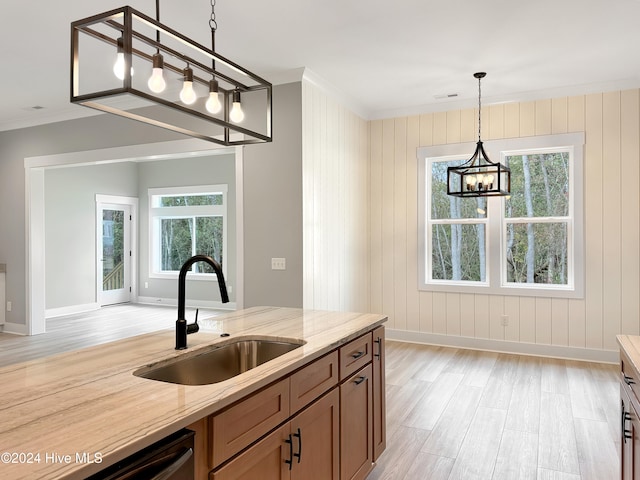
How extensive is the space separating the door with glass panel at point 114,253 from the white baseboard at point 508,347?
227 inches

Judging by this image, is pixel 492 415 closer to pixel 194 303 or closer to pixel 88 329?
pixel 88 329

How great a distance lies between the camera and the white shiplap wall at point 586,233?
472cm

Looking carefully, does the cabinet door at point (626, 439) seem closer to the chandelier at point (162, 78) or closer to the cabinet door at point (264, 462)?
the cabinet door at point (264, 462)

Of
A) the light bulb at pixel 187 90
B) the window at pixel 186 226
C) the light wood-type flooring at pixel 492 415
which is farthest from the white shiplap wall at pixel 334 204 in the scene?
the window at pixel 186 226

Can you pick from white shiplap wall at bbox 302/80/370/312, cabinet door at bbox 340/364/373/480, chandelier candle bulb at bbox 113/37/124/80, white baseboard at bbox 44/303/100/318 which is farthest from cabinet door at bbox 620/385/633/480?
white baseboard at bbox 44/303/100/318

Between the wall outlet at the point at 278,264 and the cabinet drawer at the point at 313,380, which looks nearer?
the cabinet drawer at the point at 313,380

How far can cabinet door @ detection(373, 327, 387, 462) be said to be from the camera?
248cm

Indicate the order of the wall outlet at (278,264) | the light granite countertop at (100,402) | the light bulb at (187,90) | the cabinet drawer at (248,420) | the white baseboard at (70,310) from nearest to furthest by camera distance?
the light granite countertop at (100,402), the cabinet drawer at (248,420), the light bulb at (187,90), the wall outlet at (278,264), the white baseboard at (70,310)

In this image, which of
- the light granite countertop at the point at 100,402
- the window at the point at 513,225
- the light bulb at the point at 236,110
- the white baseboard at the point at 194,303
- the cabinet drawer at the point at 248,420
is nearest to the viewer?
the light granite countertop at the point at 100,402

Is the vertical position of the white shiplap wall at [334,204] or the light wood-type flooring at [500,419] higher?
the white shiplap wall at [334,204]

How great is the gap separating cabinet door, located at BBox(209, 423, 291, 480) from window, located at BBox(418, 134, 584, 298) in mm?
4291

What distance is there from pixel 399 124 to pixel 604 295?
10.1 ft

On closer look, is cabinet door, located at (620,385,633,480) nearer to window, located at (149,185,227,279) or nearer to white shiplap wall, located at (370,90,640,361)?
white shiplap wall, located at (370,90,640,361)

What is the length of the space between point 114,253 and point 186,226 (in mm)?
1501
